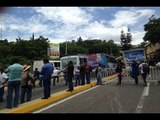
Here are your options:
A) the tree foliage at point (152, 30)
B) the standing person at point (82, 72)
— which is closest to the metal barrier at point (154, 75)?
the standing person at point (82, 72)

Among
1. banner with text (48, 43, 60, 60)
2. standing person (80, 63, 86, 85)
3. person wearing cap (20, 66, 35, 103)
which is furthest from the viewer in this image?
banner with text (48, 43, 60, 60)

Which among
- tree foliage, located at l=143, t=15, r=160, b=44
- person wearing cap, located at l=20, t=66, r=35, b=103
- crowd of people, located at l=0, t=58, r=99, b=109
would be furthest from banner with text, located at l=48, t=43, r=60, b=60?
person wearing cap, located at l=20, t=66, r=35, b=103

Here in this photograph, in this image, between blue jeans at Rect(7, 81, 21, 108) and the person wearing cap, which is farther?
the person wearing cap

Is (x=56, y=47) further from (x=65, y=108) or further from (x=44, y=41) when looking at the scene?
(x=65, y=108)

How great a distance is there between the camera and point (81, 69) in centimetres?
2280

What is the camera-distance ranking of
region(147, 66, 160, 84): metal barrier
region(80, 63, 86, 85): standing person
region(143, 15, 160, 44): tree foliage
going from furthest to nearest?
region(143, 15, 160, 44): tree foliage
region(147, 66, 160, 84): metal barrier
region(80, 63, 86, 85): standing person

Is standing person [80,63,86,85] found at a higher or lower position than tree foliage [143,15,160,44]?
lower

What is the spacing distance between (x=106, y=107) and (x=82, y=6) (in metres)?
5.78

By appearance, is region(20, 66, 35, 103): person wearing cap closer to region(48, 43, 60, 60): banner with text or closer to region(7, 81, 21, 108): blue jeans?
region(7, 81, 21, 108): blue jeans

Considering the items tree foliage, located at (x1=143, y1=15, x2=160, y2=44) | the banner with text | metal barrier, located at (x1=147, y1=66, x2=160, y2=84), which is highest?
tree foliage, located at (x1=143, y1=15, x2=160, y2=44)

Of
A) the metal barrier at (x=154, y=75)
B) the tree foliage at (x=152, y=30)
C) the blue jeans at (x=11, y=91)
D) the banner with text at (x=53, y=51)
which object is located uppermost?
the tree foliage at (x=152, y=30)

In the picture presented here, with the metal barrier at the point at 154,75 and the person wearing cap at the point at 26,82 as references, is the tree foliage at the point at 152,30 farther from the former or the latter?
the person wearing cap at the point at 26,82

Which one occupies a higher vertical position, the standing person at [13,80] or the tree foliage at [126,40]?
the tree foliage at [126,40]

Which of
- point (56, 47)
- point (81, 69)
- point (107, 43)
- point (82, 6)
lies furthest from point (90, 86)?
point (107, 43)
